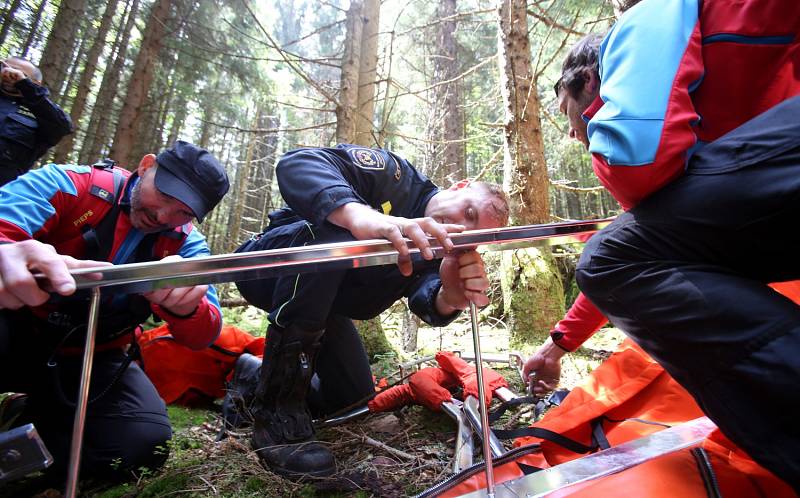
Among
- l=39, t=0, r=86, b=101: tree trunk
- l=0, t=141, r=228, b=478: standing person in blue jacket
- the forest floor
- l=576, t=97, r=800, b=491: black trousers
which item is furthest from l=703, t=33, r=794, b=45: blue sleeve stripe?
l=39, t=0, r=86, b=101: tree trunk

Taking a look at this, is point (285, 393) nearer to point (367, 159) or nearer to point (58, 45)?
point (367, 159)

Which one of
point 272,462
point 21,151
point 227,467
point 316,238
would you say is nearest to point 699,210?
point 316,238

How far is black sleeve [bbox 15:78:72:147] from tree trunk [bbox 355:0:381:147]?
9.75ft

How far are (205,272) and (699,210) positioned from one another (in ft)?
4.49

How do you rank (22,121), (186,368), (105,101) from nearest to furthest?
(186,368) → (22,121) → (105,101)

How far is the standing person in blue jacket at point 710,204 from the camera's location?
3.06ft

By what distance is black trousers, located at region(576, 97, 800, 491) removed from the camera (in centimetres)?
91

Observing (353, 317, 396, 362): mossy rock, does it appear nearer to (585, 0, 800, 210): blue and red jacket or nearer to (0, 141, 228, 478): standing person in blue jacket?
(0, 141, 228, 478): standing person in blue jacket

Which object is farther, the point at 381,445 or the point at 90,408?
the point at 90,408

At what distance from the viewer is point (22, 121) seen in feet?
11.7

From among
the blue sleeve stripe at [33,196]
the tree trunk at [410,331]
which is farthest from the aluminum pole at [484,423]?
the tree trunk at [410,331]

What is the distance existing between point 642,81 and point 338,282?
1637mm

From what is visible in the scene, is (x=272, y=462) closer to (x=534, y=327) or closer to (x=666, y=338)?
→ (x=666, y=338)

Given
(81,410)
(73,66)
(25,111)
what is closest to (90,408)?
(81,410)
